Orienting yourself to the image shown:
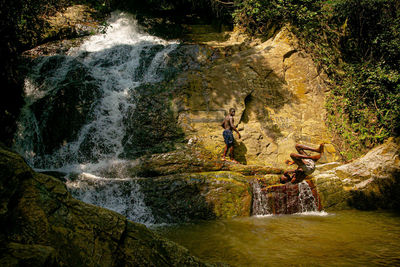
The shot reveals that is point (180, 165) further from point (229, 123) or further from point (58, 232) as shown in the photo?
point (58, 232)

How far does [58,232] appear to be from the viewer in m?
1.85

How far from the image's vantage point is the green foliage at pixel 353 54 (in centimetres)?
945

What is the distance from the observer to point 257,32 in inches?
516

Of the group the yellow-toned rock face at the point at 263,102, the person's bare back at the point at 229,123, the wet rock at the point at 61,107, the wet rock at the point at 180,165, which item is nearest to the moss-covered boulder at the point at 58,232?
the wet rock at the point at 180,165

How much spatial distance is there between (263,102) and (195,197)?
5.52 metres

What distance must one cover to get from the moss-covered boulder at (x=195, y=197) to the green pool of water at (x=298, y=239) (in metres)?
0.36

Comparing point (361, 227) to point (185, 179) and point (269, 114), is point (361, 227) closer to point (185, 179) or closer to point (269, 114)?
point (185, 179)

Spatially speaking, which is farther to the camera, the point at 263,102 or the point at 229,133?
the point at 263,102

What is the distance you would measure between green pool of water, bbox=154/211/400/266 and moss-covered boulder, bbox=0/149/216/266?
1908mm

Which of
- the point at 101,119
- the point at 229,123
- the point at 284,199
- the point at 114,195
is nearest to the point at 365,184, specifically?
the point at 284,199

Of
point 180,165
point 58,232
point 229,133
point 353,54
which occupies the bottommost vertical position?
point 180,165

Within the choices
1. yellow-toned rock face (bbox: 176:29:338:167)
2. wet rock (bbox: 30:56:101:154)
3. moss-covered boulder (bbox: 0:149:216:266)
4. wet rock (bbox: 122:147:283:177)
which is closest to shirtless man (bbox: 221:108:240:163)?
yellow-toned rock face (bbox: 176:29:338:167)

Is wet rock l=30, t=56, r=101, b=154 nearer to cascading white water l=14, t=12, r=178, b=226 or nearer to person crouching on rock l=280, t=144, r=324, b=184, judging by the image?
cascading white water l=14, t=12, r=178, b=226

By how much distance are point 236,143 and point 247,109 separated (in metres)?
1.72
